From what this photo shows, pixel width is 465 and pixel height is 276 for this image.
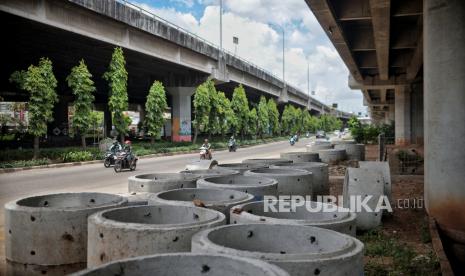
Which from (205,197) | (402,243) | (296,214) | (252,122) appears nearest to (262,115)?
(252,122)

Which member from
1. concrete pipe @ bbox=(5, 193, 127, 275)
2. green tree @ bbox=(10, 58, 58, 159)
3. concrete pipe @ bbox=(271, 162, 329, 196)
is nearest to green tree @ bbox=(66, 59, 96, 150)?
green tree @ bbox=(10, 58, 58, 159)

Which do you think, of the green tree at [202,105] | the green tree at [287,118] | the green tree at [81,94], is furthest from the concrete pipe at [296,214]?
the green tree at [287,118]

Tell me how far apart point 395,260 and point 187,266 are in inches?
172

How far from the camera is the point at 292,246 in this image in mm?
4590

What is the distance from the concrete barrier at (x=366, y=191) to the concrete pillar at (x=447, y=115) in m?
1.18

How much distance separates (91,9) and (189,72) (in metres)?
17.4

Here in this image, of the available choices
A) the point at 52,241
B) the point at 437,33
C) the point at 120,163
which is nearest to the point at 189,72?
the point at 120,163

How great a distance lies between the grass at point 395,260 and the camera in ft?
20.7

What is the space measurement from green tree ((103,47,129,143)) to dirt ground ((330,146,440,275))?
834 inches

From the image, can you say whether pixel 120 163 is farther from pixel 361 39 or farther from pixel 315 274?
pixel 315 274

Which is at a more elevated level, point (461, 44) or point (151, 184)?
point (461, 44)

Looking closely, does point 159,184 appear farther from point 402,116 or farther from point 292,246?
point 402,116

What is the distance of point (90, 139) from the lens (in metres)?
51.9

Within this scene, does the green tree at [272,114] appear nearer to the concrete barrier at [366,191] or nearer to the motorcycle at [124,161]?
the motorcycle at [124,161]
